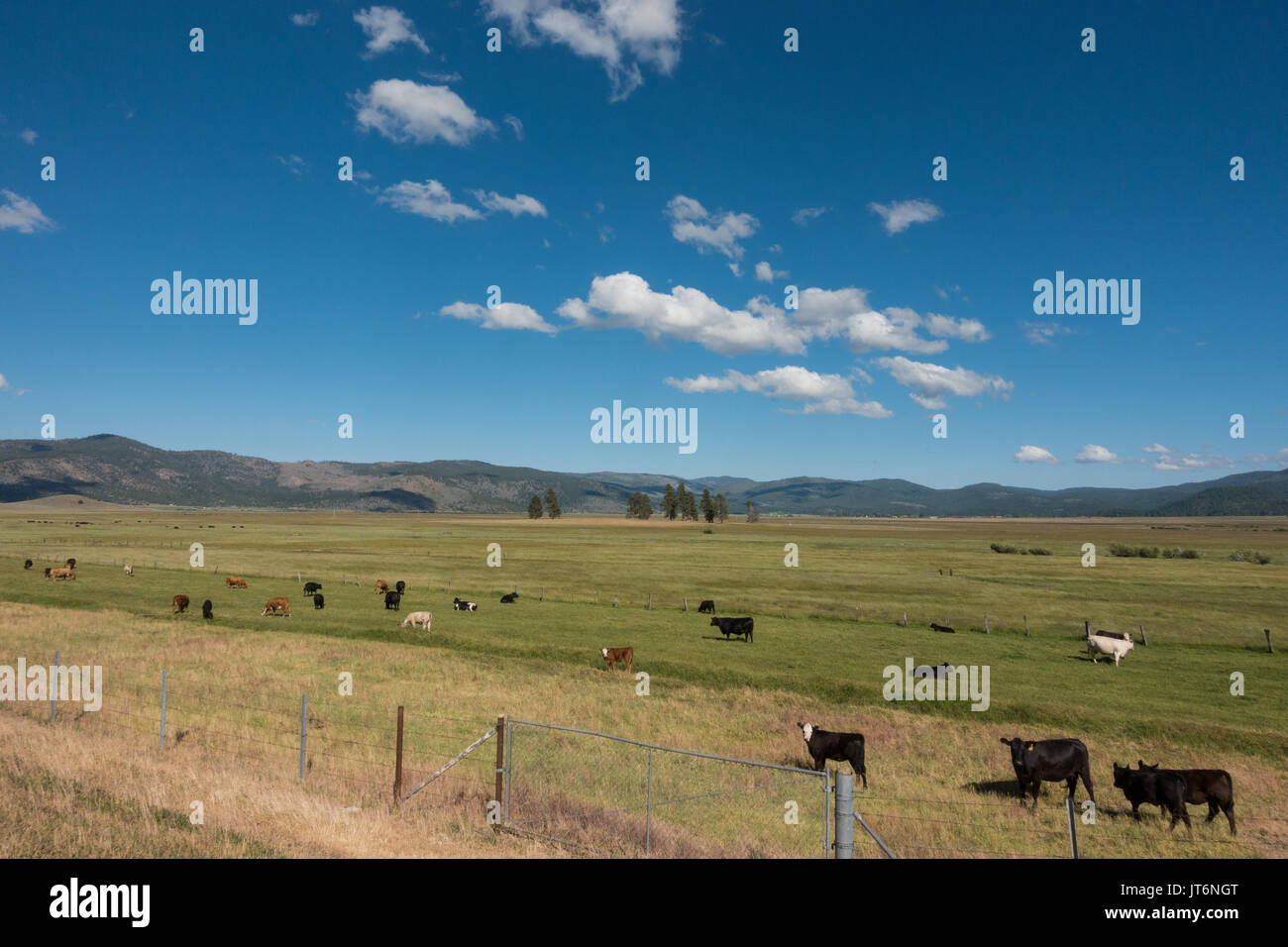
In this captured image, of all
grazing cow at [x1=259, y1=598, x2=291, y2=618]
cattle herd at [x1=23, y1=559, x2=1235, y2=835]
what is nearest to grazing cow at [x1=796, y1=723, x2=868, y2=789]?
cattle herd at [x1=23, y1=559, x2=1235, y2=835]

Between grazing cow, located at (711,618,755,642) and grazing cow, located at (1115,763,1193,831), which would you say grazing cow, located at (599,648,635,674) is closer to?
grazing cow, located at (711,618,755,642)

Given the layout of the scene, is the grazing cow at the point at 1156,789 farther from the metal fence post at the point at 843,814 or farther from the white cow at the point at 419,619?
the white cow at the point at 419,619

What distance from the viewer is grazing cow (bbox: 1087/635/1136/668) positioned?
32406 mm

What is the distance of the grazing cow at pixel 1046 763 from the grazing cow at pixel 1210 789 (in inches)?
73.4

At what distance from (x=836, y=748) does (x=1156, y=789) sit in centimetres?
710

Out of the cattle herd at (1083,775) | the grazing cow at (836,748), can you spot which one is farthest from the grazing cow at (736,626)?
the grazing cow at (836,748)

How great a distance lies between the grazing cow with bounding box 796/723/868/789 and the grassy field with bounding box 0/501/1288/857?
1057mm

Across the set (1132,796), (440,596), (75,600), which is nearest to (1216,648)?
(1132,796)

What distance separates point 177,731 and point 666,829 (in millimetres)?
14855

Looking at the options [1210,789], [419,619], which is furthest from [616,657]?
[1210,789]

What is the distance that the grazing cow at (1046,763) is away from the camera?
1636cm

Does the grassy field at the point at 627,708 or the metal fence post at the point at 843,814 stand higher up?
the metal fence post at the point at 843,814

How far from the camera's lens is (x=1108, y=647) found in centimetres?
3269

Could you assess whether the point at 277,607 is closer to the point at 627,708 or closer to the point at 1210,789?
the point at 627,708
